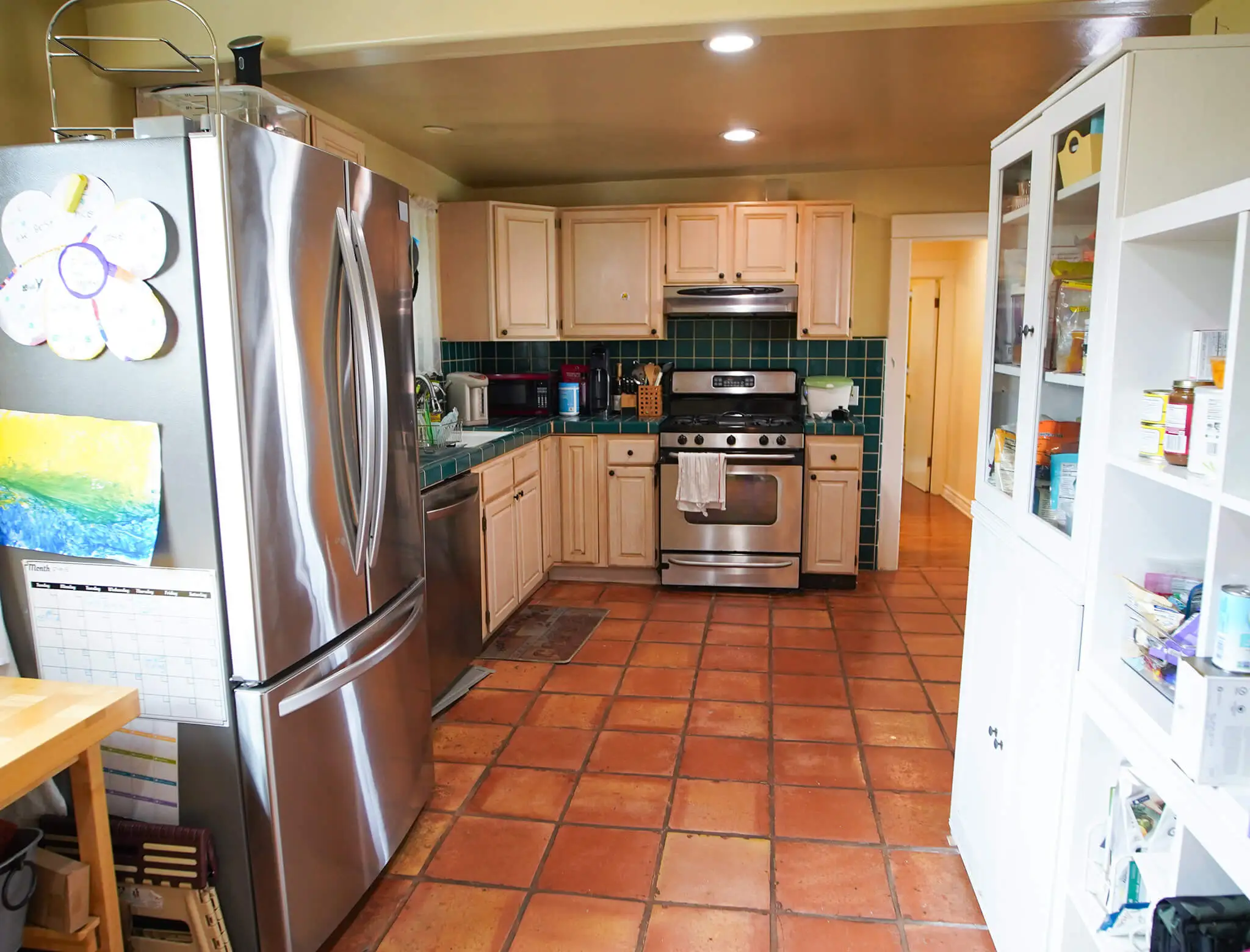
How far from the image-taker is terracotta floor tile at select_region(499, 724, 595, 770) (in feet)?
9.12

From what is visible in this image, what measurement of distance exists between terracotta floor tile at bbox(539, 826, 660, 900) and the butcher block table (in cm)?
102

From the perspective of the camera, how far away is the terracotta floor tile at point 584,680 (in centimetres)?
333

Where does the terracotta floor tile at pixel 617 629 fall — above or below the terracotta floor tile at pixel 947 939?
above

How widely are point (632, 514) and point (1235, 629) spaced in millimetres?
3704

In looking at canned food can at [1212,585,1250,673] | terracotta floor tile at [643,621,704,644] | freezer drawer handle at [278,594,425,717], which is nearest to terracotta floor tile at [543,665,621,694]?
terracotta floor tile at [643,621,704,644]

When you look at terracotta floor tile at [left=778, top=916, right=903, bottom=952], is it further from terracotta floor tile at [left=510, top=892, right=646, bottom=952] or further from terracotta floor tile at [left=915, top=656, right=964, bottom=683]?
terracotta floor tile at [left=915, top=656, right=964, bottom=683]

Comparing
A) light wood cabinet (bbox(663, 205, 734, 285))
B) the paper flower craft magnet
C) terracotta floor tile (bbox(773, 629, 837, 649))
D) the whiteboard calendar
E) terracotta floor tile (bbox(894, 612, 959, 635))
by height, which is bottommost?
terracotta floor tile (bbox(773, 629, 837, 649))

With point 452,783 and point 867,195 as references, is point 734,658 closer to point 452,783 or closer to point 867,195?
point 452,783

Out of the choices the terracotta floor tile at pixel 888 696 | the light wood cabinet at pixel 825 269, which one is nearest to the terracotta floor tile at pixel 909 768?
the terracotta floor tile at pixel 888 696

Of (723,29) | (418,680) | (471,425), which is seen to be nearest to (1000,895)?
(418,680)

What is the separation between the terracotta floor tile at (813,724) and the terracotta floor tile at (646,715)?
14.1 inches

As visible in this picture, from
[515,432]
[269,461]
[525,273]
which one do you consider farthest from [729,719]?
[525,273]

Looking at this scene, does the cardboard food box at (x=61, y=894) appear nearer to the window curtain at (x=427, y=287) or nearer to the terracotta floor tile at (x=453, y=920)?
the terracotta floor tile at (x=453, y=920)

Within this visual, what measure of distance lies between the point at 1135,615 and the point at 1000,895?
87cm
